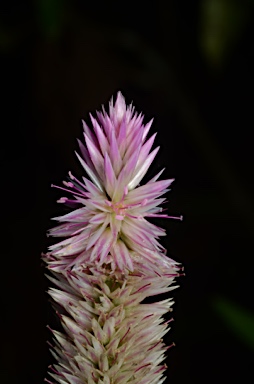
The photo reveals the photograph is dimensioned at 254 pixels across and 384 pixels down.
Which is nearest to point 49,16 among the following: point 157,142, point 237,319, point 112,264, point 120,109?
point 157,142

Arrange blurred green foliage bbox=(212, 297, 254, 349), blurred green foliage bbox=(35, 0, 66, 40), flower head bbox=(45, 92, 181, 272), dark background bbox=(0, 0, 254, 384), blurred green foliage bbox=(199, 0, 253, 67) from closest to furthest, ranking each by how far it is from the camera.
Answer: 1. flower head bbox=(45, 92, 181, 272)
2. blurred green foliage bbox=(212, 297, 254, 349)
3. blurred green foliage bbox=(35, 0, 66, 40)
4. blurred green foliage bbox=(199, 0, 253, 67)
5. dark background bbox=(0, 0, 254, 384)

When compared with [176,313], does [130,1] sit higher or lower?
higher

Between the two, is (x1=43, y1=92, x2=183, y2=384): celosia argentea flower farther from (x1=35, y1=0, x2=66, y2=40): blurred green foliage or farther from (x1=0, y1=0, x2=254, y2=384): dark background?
(x1=0, y1=0, x2=254, y2=384): dark background

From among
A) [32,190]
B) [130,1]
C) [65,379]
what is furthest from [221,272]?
[65,379]

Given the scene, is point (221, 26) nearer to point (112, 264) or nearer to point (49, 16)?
point (49, 16)

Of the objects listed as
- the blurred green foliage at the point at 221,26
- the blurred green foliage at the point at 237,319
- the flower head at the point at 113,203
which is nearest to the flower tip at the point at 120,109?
the flower head at the point at 113,203

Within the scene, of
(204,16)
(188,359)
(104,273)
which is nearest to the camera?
(104,273)

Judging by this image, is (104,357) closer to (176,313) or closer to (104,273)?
(104,273)

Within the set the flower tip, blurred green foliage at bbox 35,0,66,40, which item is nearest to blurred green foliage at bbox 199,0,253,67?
blurred green foliage at bbox 35,0,66,40

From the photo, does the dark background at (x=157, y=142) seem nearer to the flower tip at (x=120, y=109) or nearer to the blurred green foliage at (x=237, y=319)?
the blurred green foliage at (x=237, y=319)
